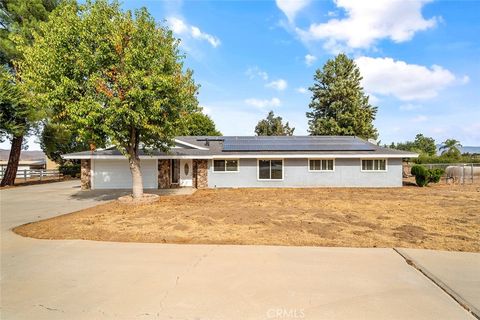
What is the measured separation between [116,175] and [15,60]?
1093 cm

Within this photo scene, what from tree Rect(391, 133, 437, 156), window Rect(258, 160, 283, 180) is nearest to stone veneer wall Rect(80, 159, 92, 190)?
window Rect(258, 160, 283, 180)

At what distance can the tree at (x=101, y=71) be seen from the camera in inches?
419

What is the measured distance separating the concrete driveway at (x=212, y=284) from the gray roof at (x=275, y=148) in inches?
510

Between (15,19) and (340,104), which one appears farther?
(340,104)

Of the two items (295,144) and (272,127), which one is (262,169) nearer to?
(295,144)

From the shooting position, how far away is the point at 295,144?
20.8 meters

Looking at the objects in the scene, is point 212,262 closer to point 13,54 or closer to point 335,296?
point 335,296

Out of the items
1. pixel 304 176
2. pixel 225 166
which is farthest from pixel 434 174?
pixel 225 166

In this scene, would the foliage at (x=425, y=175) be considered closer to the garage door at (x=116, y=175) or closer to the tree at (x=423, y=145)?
the garage door at (x=116, y=175)

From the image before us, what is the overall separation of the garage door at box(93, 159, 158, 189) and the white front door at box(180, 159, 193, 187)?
178cm

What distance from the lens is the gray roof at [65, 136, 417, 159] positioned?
18922 mm

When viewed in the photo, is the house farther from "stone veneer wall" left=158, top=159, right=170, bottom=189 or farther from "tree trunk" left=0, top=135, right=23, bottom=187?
"tree trunk" left=0, top=135, right=23, bottom=187

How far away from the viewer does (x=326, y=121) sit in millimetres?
37031

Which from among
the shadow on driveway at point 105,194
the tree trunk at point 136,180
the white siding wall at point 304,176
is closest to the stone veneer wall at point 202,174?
the white siding wall at point 304,176
